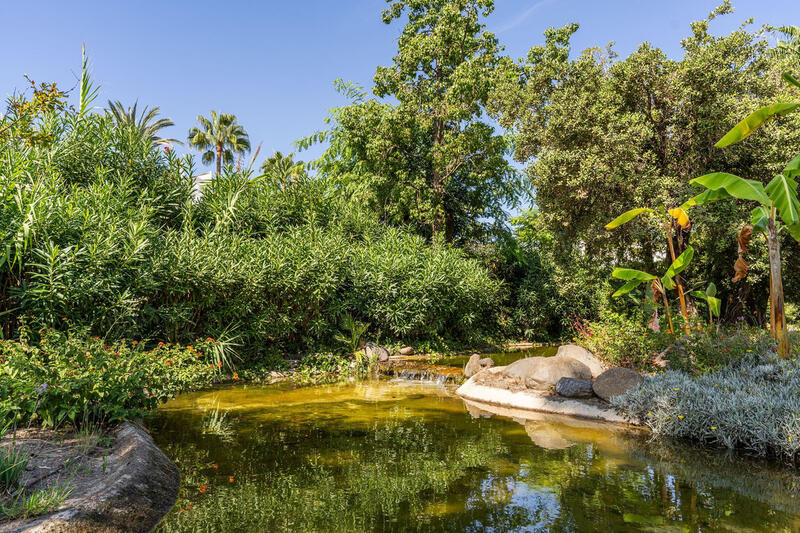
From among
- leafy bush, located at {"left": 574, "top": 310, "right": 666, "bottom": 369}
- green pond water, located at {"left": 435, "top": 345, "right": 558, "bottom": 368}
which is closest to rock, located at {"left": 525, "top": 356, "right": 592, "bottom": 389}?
leafy bush, located at {"left": 574, "top": 310, "right": 666, "bottom": 369}

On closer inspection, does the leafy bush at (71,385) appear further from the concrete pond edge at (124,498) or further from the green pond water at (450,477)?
the green pond water at (450,477)

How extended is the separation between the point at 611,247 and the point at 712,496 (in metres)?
12.2

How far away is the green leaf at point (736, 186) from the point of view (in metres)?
6.86

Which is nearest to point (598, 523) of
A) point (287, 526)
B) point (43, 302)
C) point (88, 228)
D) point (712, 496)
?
point (712, 496)

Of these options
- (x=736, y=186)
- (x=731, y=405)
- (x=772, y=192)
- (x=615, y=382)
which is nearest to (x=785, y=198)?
(x=772, y=192)

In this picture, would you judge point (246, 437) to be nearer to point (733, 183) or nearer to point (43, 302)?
point (43, 302)

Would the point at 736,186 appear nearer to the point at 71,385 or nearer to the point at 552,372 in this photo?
the point at 552,372

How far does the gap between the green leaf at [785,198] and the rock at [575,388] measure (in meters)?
4.00

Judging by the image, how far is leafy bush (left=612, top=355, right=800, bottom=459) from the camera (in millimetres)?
5824

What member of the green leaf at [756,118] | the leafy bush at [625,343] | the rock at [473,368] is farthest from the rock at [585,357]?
the green leaf at [756,118]

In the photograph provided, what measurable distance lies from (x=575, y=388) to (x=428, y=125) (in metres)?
13.8

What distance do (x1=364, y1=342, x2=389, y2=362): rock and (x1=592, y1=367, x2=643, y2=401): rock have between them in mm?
7070

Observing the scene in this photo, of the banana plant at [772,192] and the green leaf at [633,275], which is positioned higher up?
the banana plant at [772,192]

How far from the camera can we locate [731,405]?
6.26m
